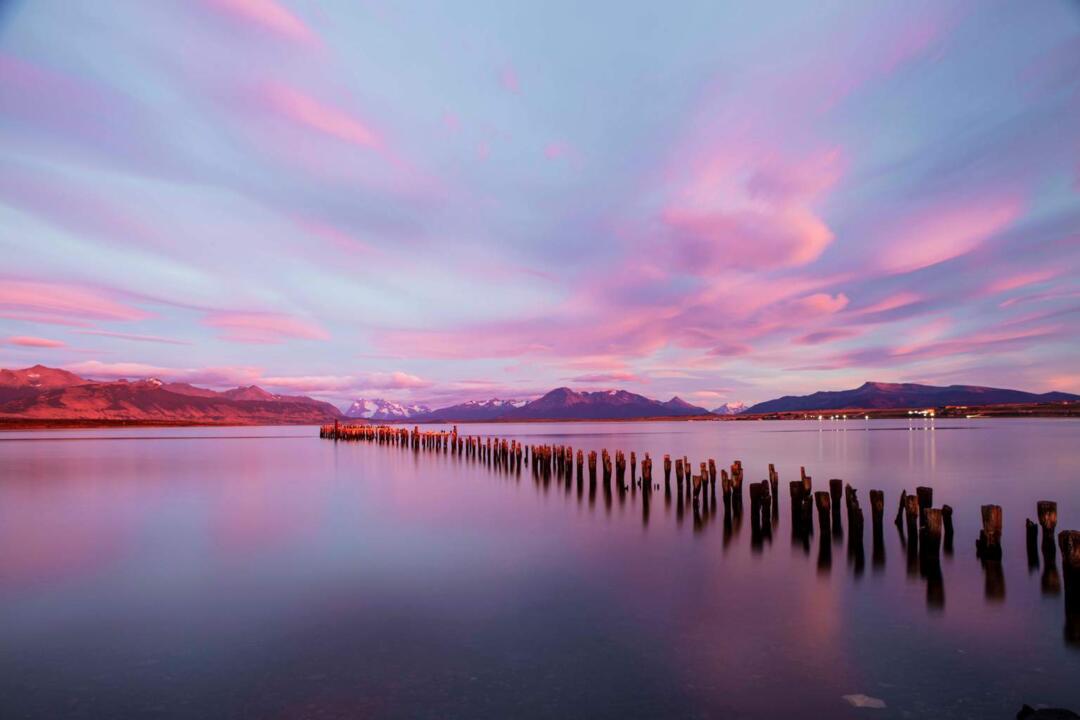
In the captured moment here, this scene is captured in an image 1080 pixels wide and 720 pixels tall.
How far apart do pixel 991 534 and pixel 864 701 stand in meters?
8.32

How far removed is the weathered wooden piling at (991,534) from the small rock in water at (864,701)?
7.93 meters

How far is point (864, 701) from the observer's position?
668 centimetres

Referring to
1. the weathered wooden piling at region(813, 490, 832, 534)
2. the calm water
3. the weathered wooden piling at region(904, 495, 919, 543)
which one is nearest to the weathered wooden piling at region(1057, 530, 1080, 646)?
the calm water

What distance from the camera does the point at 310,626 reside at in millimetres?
9328

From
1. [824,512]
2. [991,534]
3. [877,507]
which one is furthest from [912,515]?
[824,512]

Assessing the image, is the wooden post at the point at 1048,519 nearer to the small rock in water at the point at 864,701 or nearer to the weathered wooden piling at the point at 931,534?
the weathered wooden piling at the point at 931,534

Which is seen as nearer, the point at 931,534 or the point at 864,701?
the point at 864,701

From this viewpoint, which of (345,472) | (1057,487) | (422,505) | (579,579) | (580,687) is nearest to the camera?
(580,687)

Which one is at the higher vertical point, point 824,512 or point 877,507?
point 877,507

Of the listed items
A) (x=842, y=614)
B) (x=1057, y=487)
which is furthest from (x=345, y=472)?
(x=1057, y=487)

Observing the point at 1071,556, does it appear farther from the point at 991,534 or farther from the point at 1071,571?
the point at 991,534

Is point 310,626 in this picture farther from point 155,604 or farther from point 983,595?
point 983,595

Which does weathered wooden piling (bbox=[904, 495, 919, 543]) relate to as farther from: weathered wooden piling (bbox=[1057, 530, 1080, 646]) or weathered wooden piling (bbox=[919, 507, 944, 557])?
weathered wooden piling (bbox=[1057, 530, 1080, 646])

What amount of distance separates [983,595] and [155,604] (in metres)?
14.1
